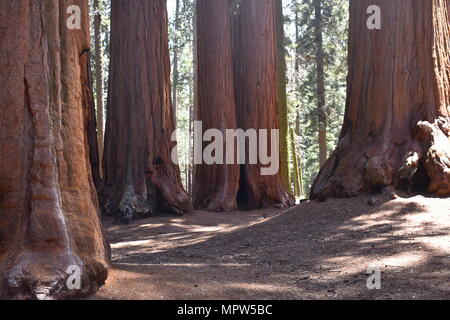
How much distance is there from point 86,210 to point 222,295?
1239mm

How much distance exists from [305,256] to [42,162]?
324 cm

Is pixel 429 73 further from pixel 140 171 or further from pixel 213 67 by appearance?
pixel 213 67

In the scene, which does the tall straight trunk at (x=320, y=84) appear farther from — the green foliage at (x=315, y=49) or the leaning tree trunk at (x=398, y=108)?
the leaning tree trunk at (x=398, y=108)

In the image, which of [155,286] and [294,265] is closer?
[155,286]

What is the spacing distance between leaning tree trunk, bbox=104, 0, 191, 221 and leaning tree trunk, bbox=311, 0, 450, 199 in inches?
161

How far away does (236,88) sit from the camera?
14.5 meters

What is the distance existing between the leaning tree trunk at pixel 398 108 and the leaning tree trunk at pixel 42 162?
450cm

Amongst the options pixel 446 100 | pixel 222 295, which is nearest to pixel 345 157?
pixel 446 100

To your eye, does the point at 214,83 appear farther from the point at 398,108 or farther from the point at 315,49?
the point at 315,49

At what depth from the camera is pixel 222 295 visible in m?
4.04

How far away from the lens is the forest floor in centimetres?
418

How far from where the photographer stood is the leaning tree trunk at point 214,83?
13.5 meters

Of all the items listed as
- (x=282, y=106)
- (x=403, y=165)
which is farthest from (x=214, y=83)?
(x=403, y=165)

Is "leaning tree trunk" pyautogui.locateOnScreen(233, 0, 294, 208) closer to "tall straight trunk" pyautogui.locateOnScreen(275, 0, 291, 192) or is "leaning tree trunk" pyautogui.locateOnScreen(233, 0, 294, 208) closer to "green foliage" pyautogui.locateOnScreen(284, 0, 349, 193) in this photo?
"tall straight trunk" pyautogui.locateOnScreen(275, 0, 291, 192)
